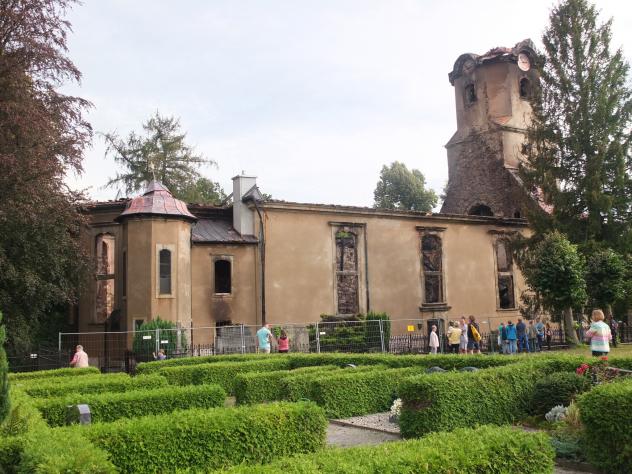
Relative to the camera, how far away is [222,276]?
3016 cm

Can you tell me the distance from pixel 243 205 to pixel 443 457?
990 inches

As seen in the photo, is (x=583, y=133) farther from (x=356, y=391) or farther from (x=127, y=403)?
(x=127, y=403)

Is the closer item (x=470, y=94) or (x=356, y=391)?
(x=356, y=391)

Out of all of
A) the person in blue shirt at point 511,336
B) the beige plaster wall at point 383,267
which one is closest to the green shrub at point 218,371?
the beige plaster wall at point 383,267

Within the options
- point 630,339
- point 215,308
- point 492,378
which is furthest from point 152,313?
point 630,339

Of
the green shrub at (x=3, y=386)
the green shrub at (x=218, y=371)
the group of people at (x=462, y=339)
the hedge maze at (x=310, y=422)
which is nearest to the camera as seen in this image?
the hedge maze at (x=310, y=422)

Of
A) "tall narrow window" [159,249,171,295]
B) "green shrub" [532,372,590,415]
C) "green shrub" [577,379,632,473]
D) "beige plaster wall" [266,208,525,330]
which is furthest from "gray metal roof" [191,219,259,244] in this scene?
"green shrub" [577,379,632,473]

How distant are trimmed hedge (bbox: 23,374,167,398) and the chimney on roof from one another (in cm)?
1690

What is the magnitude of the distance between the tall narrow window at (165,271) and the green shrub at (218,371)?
9966 millimetres

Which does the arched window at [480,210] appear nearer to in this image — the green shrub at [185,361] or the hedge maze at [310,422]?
the green shrub at [185,361]

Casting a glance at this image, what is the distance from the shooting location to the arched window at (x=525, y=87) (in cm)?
4112

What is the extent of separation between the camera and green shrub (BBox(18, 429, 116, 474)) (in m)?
5.54

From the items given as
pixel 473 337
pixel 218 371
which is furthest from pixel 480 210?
pixel 218 371

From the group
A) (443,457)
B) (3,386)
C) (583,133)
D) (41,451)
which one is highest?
(583,133)
